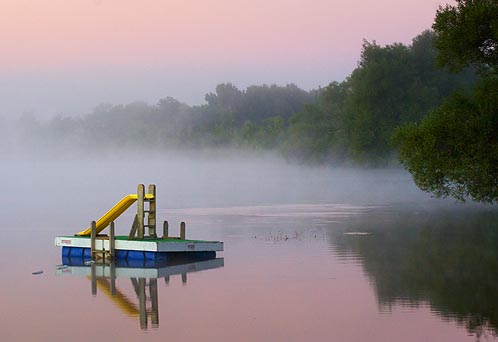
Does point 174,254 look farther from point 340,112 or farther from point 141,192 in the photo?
point 340,112

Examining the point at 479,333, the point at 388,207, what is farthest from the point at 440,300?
the point at 388,207

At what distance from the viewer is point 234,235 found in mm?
50219

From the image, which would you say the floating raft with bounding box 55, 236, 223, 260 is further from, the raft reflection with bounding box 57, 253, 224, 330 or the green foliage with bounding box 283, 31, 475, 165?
the green foliage with bounding box 283, 31, 475, 165

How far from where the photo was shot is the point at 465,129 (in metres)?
40.5

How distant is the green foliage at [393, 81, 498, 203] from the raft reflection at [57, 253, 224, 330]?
842 cm

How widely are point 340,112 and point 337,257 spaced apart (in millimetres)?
87323

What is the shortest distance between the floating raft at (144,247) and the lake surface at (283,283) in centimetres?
59

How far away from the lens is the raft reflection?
28636 millimetres

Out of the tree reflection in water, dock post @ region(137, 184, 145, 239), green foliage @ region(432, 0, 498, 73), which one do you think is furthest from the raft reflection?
green foliage @ region(432, 0, 498, 73)

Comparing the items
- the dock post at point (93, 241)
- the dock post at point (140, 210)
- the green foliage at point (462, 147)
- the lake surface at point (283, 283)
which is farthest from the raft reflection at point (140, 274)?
the green foliage at point (462, 147)

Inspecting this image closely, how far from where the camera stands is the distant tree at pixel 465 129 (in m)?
40.3

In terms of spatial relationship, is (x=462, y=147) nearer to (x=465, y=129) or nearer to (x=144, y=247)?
(x=465, y=129)

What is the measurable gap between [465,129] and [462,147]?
67 cm

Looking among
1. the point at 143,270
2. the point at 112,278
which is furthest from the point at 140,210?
the point at 112,278
